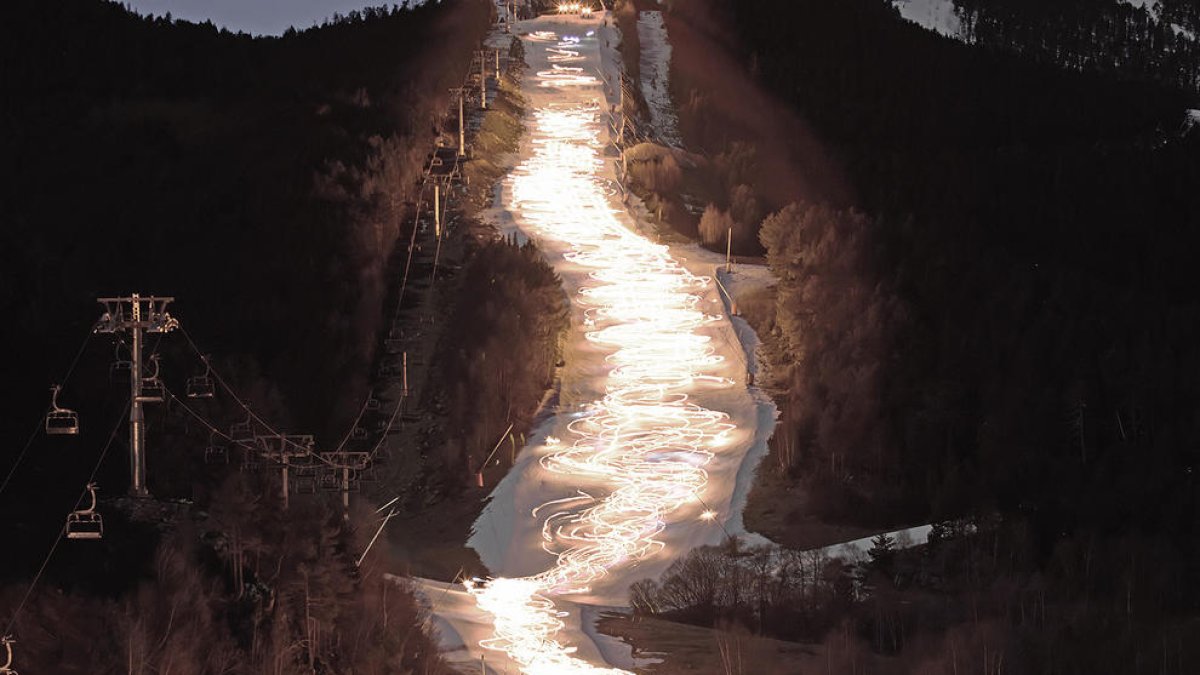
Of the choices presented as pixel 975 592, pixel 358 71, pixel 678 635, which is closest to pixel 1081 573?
pixel 975 592

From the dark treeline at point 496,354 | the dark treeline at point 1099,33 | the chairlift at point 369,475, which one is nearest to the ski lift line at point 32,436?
the chairlift at point 369,475

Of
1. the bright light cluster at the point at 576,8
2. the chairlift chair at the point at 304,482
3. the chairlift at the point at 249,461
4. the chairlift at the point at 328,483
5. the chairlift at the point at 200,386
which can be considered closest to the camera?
the chairlift at the point at 200,386

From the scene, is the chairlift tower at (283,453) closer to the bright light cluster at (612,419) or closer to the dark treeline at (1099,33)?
the bright light cluster at (612,419)

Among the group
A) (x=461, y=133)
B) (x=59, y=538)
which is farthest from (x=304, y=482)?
(x=461, y=133)

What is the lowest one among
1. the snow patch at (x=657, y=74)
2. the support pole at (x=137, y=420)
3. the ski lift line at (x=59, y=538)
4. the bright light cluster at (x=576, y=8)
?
the ski lift line at (x=59, y=538)

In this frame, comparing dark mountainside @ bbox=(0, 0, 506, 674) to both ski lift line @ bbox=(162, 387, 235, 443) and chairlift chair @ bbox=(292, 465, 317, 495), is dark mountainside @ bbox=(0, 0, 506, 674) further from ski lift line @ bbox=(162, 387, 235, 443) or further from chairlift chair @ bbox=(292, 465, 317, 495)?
chairlift chair @ bbox=(292, 465, 317, 495)

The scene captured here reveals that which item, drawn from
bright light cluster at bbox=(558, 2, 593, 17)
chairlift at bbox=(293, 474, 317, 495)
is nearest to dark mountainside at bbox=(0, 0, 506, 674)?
chairlift at bbox=(293, 474, 317, 495)

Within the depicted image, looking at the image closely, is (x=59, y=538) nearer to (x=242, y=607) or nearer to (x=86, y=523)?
(x=86, y=523)
